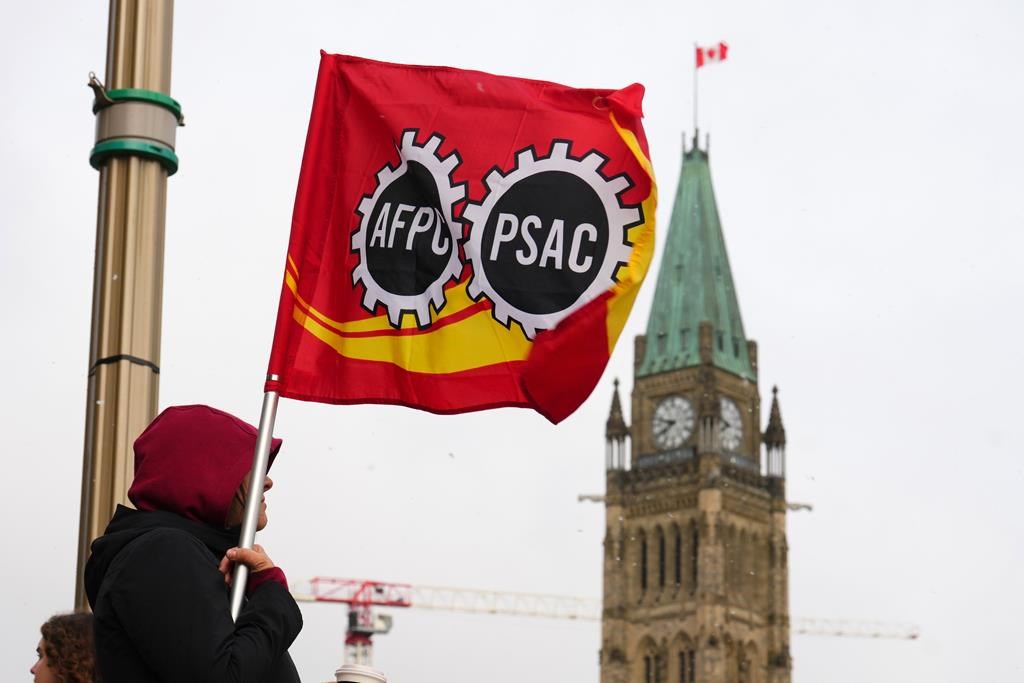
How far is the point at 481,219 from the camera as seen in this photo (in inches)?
236

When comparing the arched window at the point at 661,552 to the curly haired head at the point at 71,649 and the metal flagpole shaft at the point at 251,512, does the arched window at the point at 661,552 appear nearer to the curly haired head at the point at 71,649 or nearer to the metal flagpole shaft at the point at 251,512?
the curly haired head at the point at 71,649

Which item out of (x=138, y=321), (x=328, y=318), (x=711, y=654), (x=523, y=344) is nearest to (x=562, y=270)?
(x=523, y=344)

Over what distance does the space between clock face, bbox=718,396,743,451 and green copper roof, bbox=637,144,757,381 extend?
171 centimetres

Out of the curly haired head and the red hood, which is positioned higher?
the red hood

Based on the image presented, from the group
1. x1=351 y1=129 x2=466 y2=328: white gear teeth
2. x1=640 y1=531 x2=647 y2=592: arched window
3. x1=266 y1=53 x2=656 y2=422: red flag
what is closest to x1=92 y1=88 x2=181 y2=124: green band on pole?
x1=266 y1=53 x2=656 y2=422: red flag

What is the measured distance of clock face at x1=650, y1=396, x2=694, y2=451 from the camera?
103875 millimetres

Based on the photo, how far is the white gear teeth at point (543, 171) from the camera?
6.01m

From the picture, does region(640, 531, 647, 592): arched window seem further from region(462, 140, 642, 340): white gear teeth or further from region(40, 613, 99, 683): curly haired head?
region(40, 613, 99, 683): curly haired head

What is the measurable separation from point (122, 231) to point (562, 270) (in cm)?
126

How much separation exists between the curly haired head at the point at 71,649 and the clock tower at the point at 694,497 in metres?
96.7

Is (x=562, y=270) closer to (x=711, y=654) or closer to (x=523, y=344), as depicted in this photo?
(x=523, y=344)

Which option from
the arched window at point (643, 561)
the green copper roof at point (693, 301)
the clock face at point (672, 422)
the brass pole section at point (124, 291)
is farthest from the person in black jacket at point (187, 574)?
the clock face at point (672, 422)

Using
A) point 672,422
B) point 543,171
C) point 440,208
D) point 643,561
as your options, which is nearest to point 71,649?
point 440,208

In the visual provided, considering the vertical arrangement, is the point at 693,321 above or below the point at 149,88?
above
